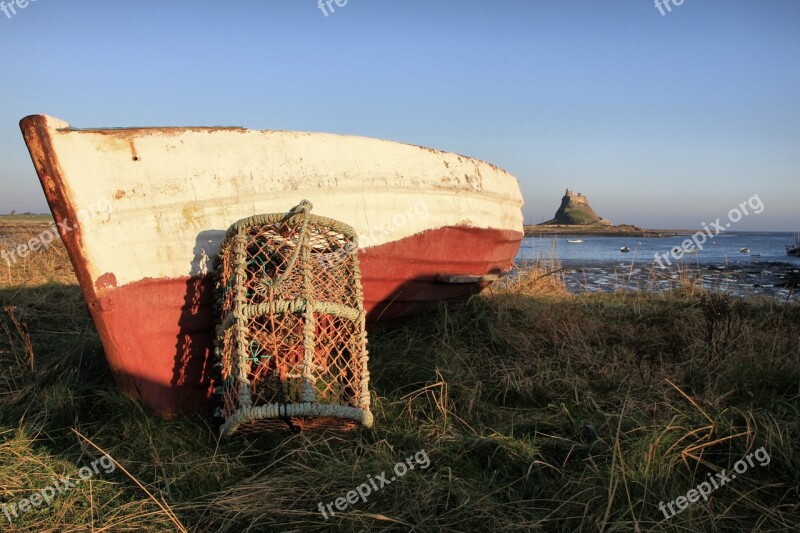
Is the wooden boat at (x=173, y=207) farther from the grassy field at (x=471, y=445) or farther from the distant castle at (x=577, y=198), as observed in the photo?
the distant castle at (x=577, y=198)

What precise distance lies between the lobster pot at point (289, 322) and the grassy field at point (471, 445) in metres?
0.20

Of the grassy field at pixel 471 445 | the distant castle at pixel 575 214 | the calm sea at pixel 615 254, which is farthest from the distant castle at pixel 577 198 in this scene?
the grassy field at pixel 471 445

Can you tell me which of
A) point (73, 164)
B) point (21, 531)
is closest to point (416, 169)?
point (73, 164)

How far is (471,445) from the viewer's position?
2.72m

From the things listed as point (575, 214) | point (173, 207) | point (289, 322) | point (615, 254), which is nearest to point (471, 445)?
point (289, 322)

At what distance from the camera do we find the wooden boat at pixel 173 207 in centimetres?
303

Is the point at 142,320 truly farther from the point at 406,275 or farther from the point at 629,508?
the point at 629,508

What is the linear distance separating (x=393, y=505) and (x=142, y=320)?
177 cm

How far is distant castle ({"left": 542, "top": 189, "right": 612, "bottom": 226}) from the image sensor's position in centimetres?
6688

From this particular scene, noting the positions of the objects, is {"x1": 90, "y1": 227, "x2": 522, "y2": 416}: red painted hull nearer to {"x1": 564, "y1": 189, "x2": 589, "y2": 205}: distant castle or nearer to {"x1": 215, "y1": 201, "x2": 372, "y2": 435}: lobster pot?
{"x1": 215, "y1": 201, "x2": 372, "y2": 435}: lobster pot

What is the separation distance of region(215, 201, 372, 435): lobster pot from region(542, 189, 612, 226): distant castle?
63.7 meters

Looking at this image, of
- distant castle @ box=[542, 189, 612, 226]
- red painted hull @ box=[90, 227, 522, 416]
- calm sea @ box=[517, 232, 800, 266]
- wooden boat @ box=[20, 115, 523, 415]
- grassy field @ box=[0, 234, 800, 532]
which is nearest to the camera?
grassy field @ box=[0, 234, 800, 532]

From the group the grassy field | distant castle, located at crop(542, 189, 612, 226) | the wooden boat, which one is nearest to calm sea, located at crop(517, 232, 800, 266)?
the grassy field

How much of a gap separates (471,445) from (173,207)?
80.3 inches
